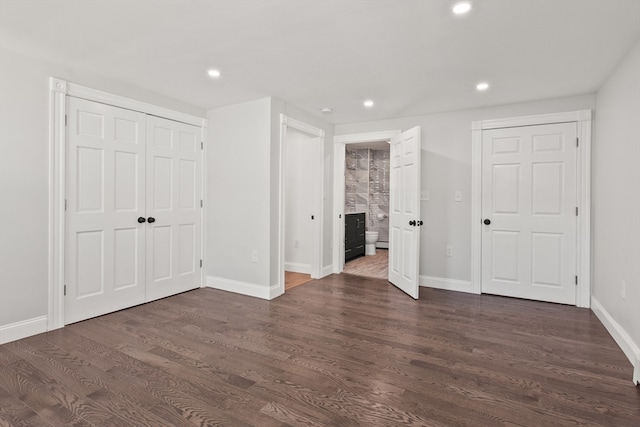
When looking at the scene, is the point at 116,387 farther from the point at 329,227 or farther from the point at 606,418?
the point at 329,227

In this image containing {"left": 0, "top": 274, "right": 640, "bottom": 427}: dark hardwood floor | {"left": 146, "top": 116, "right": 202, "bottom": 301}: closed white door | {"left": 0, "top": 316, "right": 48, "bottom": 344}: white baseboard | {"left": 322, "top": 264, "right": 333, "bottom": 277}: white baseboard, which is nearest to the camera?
{"left": 0, "top": 274, "right": 640, "bottom": 427}: dark hardwood floor

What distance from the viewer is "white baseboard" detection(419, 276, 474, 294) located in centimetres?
410

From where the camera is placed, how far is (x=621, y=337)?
2537 millimetres

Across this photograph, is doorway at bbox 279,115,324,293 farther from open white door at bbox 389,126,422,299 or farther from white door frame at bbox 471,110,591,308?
white door frame at bbox 471,110,591,308

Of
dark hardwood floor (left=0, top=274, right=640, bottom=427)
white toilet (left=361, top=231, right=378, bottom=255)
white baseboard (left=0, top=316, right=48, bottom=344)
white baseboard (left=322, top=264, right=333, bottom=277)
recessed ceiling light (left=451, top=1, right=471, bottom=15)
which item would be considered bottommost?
dark hardwood floor (left=0, top=274, right=640, bottom=427)

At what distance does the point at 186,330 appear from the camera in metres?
2.83

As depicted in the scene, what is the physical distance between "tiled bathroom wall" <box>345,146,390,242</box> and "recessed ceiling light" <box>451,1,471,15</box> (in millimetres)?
5755

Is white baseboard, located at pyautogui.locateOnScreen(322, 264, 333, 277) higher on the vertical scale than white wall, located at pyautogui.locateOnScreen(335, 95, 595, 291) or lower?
lower

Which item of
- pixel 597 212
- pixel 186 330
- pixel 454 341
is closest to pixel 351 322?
pixel 454 341

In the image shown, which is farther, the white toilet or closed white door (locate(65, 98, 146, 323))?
the white toilet

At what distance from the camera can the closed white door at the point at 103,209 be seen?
2953 millimetres

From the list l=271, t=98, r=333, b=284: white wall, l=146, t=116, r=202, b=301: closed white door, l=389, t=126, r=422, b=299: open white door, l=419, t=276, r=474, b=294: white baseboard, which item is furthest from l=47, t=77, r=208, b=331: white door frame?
l=419, t=276, r=474, b=294: white baseboard

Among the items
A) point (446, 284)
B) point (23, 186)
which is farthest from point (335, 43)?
point (446, 284)

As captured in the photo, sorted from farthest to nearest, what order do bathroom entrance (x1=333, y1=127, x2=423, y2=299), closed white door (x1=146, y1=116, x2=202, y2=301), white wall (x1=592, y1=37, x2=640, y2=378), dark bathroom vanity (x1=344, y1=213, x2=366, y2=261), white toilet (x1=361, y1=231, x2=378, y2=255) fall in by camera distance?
white toilet (x1=361, y1=231, x2=378, y2=255) → dark bathroom vanity (x1=344, y1=213, x2=366, y2=261) → bathroom entrance (x1=333, y1=127, x2=423, y2=299) → closed white door (x1=146, y1=116, x2=202, y2=301) → white wall (x1=592, y1=37, x2=640, y2=378)
